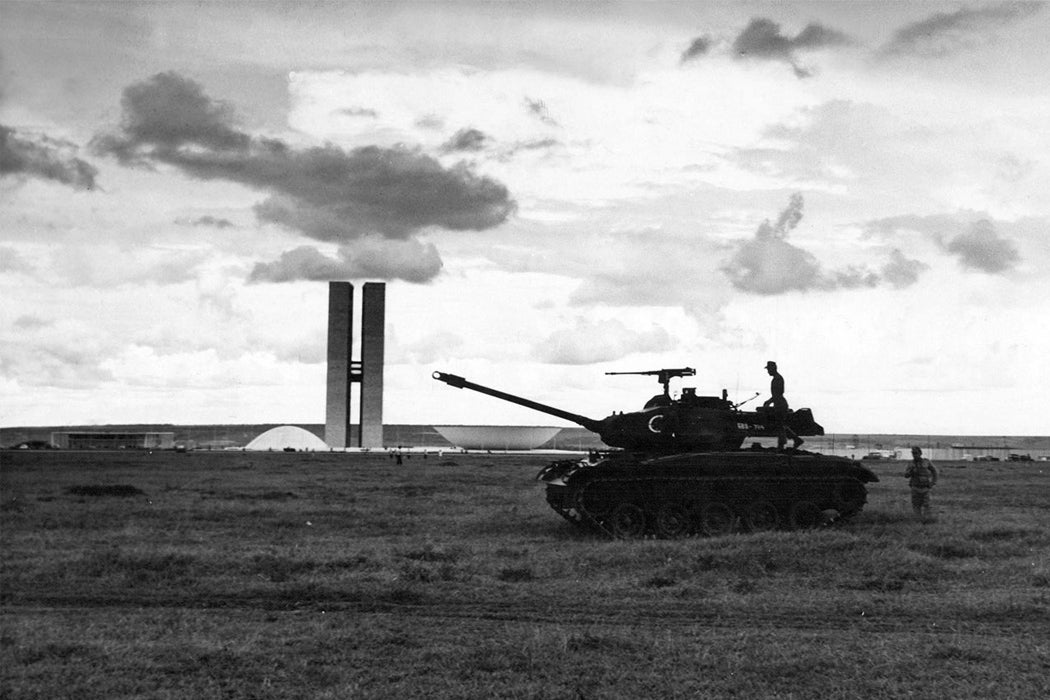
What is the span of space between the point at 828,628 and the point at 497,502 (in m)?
18.2

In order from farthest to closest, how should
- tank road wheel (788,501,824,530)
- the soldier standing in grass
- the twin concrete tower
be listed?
the twin concrete tower → the soldier standing in grass → tank road wheel (788,501,824,530)

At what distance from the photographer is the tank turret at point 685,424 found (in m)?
19.9

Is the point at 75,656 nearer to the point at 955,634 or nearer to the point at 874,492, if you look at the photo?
the point at 955,634

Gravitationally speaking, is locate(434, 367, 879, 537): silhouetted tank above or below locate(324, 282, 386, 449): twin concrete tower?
below

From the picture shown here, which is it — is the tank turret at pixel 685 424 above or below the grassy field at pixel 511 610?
above

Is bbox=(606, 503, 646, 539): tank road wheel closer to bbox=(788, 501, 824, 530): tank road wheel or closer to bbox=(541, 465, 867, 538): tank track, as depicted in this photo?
bbox=(541, 465, 867, 538): tank track

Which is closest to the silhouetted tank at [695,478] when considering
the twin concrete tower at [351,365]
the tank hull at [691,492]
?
the tank hull at [691,492]

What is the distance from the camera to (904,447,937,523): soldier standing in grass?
70.5ft

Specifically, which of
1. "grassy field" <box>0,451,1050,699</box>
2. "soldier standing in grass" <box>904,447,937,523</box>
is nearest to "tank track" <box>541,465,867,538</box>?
"grassy field" <box>0,451,1050,699</box>

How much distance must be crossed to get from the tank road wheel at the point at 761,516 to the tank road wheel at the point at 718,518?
32 cm

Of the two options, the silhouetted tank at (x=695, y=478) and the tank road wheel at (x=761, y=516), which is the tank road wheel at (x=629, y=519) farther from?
the tank road wheel at (x=761, y=516)

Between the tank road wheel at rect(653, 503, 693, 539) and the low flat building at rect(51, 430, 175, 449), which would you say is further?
the low flat building at rect(51, 430, 175, 449)

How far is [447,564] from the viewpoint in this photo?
15.5 meters

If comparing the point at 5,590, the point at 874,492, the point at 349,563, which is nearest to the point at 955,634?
the point at 349,563
